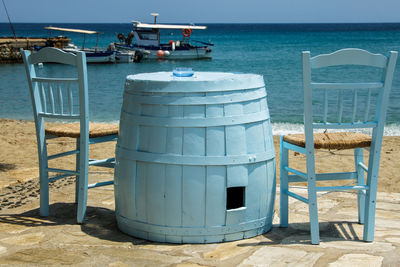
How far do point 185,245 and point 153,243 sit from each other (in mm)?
257

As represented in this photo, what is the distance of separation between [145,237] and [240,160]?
0.97 m

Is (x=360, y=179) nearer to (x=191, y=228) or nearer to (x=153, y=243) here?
(x=191, y=228)

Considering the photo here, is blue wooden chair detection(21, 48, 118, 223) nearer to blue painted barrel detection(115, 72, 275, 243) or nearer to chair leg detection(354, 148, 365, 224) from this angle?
blue painted barrel detection(115, 72, 275, 243)

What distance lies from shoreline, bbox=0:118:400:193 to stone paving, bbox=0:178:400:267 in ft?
5.15

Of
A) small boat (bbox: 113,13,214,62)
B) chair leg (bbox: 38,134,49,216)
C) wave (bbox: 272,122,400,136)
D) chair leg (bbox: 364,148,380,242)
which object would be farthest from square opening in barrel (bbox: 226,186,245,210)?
small boat (bbox: 113,13,214,62)

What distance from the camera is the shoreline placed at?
6500mm

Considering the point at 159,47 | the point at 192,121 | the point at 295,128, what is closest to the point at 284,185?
the point at 192,121

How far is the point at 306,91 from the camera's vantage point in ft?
12.0

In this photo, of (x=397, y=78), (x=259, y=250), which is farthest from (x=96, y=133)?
(x=397, y=78)

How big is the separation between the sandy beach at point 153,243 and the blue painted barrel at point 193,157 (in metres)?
0.18

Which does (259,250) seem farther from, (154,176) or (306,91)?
(306,91)

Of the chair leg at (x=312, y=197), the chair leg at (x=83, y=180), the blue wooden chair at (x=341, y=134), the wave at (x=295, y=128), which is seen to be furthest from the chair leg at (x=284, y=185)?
the wave at (x=295, y=128)

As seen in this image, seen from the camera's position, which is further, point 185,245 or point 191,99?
point 185,245

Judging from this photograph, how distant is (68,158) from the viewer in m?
8.11
